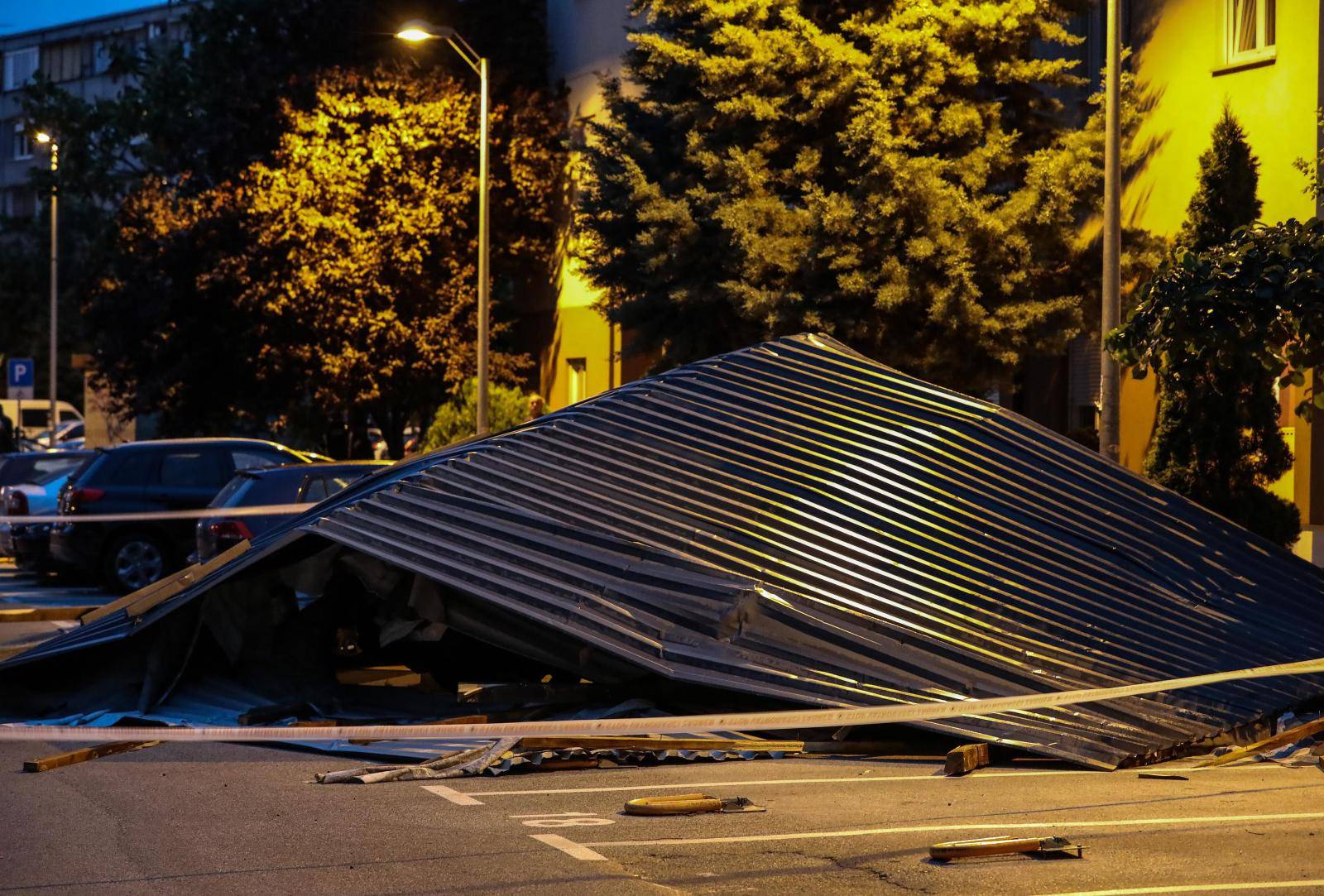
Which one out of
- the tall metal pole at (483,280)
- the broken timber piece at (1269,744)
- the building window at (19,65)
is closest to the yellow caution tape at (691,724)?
the broken timber piece at (1269,744)

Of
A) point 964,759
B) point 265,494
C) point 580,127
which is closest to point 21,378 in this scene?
point 580,127

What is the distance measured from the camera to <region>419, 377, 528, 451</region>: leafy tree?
103ft

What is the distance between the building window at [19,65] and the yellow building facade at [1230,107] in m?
69.3

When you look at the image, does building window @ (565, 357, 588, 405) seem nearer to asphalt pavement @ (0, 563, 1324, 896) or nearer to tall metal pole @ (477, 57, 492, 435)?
tall metal pole @ (477, 57, 492, 435)

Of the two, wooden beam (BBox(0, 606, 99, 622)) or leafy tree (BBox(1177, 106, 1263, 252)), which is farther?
leafy tree (BBox(1177, 106, 1263, 252))

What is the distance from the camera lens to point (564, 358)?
35094 millimetres

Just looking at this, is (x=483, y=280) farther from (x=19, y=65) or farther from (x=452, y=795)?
(x=19, y=65)

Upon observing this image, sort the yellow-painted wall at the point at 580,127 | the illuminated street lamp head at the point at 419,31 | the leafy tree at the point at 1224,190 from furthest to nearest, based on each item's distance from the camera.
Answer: the yellow-painted wall at the point at 580,127 < the illuminated street lamp head at the point at 419,31 < the leafy tree at the point at 1224,190

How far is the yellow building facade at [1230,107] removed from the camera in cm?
2070

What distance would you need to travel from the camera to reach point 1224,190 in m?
18.8

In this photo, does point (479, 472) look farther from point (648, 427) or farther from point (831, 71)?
point (831, 71)

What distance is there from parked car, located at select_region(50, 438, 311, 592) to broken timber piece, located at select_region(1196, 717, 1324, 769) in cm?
1267

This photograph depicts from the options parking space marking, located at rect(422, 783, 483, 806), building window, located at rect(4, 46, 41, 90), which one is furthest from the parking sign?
building window, located at rect(4, 46, 41, 90)

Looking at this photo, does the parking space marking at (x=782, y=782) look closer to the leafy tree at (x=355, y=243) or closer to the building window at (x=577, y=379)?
the leafy tree at (x=355, y=243)
